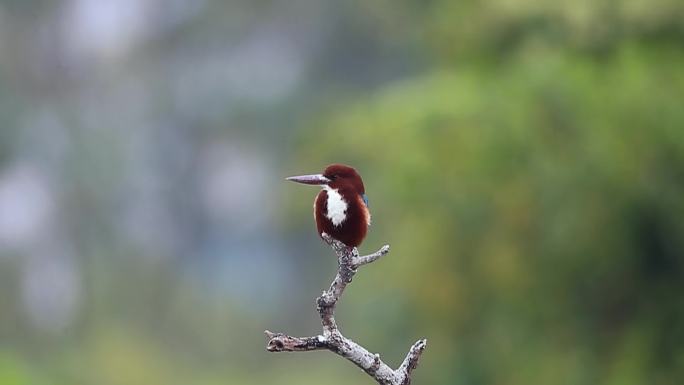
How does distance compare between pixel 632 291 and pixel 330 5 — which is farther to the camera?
pixel 330 5

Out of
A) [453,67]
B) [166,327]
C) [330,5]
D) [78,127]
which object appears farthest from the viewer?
[330,5]

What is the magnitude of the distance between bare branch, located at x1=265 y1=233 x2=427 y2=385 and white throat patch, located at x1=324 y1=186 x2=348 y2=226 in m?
0.07

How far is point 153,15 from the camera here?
3077 cm

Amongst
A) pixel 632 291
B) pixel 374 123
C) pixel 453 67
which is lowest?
pixel 632 291

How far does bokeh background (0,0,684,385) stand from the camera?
859 cm

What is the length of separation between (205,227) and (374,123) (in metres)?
20.2

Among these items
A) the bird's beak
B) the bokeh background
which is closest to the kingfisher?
the bird's beak

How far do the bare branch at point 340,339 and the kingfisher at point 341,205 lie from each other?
4 centimetres

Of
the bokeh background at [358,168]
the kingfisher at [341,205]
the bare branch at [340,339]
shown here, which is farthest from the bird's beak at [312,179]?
the bokeh background at [358,168]

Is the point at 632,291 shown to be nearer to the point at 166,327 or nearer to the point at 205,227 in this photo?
the point at 166,327

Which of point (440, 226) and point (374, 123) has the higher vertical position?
point (374, 123)

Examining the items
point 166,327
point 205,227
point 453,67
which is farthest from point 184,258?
point 453,67

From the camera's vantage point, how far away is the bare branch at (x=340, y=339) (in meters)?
3.92

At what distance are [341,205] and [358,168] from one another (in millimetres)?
11430
